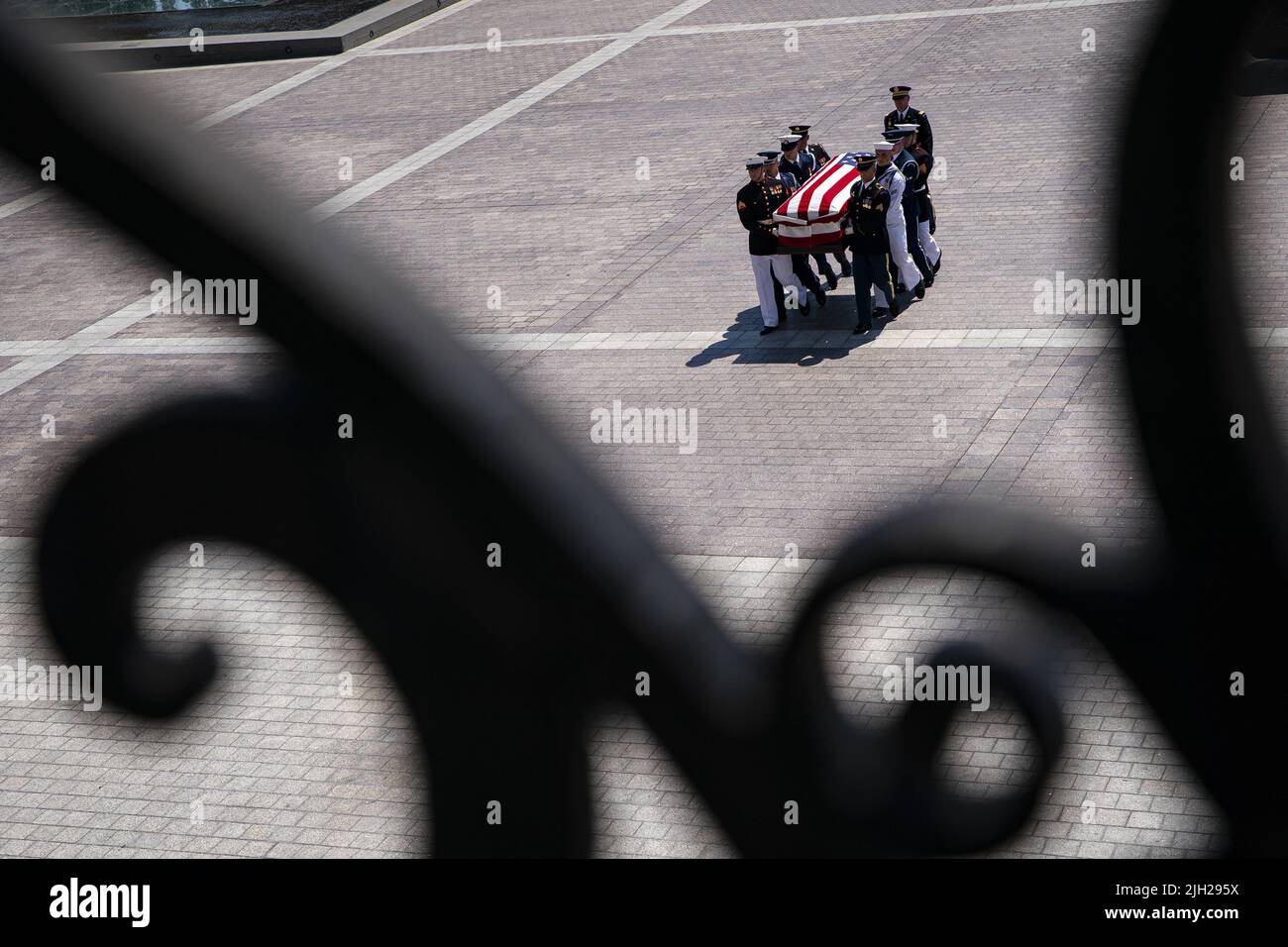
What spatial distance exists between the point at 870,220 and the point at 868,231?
97mm

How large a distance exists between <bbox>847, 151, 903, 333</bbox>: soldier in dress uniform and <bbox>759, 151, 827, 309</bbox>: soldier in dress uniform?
0.72 m

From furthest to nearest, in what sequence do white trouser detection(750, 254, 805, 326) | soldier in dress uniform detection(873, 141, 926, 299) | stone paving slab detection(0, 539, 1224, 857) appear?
white trouser detection(750, 254, 805, 326) < soldier in dress uniform detection(873, 141, 926, 299) < stone paving slab detection(0, 539, 1224, 857)

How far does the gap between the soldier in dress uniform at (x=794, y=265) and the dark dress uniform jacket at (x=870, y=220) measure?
0.74 meters

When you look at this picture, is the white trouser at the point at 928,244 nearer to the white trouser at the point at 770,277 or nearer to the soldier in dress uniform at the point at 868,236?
the soldier in dress uniform at the point at 868,236

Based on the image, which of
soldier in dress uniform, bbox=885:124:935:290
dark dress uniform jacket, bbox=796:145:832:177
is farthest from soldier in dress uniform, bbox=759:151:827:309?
soldier in dress uniform, bbox=885:124:935:290

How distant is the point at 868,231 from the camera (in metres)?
12.9

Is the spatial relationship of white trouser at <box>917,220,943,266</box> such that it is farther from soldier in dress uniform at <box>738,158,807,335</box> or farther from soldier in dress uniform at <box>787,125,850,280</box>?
soldier in dress uniform at <box>738,158,807,335</box>

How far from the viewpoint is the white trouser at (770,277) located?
1327cm

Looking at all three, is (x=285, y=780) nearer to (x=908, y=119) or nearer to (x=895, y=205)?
(x=895, y=205)

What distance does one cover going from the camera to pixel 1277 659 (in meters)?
1.20

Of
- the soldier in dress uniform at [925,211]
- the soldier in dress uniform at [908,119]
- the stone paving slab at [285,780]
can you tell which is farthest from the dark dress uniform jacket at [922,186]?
the stone paving slab at [285,780]

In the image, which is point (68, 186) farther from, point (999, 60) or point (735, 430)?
point (999, 60)

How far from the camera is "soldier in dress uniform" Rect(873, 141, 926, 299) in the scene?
13.0m
